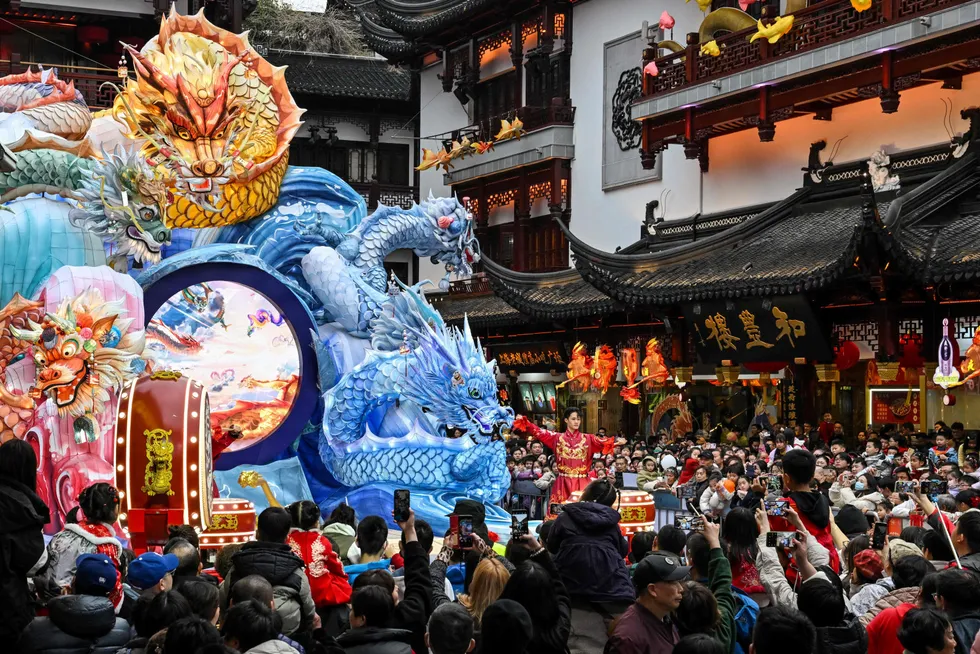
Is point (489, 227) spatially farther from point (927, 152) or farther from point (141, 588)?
point (141, 588)

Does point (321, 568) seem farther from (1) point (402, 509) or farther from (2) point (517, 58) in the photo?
(2) point (517, 58)

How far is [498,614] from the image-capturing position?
183 inches

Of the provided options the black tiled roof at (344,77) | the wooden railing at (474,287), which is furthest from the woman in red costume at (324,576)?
the black tiled roof at (344,77)

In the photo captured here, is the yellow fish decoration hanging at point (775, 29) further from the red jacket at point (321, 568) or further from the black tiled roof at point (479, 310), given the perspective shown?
the red jacket at point (321, 568)

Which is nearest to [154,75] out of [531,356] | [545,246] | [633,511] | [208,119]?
[208,119]

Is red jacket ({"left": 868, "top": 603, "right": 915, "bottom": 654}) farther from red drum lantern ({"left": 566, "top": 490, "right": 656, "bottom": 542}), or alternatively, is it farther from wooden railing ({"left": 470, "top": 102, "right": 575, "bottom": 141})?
wooden railing ({"left": 470, "top": 102, "right": 575, "bottom": 141})

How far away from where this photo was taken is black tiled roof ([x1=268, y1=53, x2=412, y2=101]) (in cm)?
3341

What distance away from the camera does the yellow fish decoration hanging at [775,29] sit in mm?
18938

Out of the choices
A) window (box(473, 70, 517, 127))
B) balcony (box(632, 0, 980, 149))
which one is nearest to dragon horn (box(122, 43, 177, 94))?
balcony (box(632, 0, 980, 149))

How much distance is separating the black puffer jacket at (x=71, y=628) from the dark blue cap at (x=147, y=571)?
0.40 meters

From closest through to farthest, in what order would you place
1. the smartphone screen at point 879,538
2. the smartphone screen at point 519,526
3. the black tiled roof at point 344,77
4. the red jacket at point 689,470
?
1. the smartphone screen at point 519,526
2. the smartphone screen at point 879,538
3. the red jacket at point 689,470
4. the black tiled roof at point 344,77

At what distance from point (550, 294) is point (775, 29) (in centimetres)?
720

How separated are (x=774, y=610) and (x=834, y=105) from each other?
16577 mm

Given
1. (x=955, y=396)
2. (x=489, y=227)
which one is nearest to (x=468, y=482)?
(x=955, y=396)
